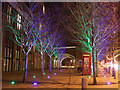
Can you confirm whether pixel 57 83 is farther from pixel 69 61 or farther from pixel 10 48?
pixel 69 61

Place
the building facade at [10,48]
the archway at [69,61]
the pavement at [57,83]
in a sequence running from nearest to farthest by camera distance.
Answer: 1. the pavement at [57,83]
2. the building facade at [10,48]
3. the archway at [69,61]

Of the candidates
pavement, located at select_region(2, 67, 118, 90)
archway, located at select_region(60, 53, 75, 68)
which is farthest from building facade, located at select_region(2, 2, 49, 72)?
archway, located at select_region(60, 53, 75, 68)

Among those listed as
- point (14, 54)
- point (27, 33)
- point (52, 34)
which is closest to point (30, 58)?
point (14, 54)

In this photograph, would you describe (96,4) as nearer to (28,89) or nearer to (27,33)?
(27,33)

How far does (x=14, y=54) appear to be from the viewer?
37.6 metres

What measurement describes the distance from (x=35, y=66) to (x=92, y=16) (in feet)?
138

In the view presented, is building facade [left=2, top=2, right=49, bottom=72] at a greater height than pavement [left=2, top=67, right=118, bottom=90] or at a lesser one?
greater

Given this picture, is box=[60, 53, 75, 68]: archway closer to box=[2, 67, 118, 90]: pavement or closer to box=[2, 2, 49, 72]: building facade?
box=[2, 2, 49, 72]: building facade

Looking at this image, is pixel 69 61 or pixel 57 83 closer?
Result: pixel 57 83

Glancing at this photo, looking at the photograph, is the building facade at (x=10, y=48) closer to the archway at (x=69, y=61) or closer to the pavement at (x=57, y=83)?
the pavement at (x=57, y=83)

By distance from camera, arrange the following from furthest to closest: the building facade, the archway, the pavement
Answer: the archway → the building facade → the pavement

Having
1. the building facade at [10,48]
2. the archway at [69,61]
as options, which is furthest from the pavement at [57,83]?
the archway at [69,61]

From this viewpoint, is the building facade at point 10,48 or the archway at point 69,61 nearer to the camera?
the building facade at point 10,48

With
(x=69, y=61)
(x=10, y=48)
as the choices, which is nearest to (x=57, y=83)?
(x=10, y=48)
